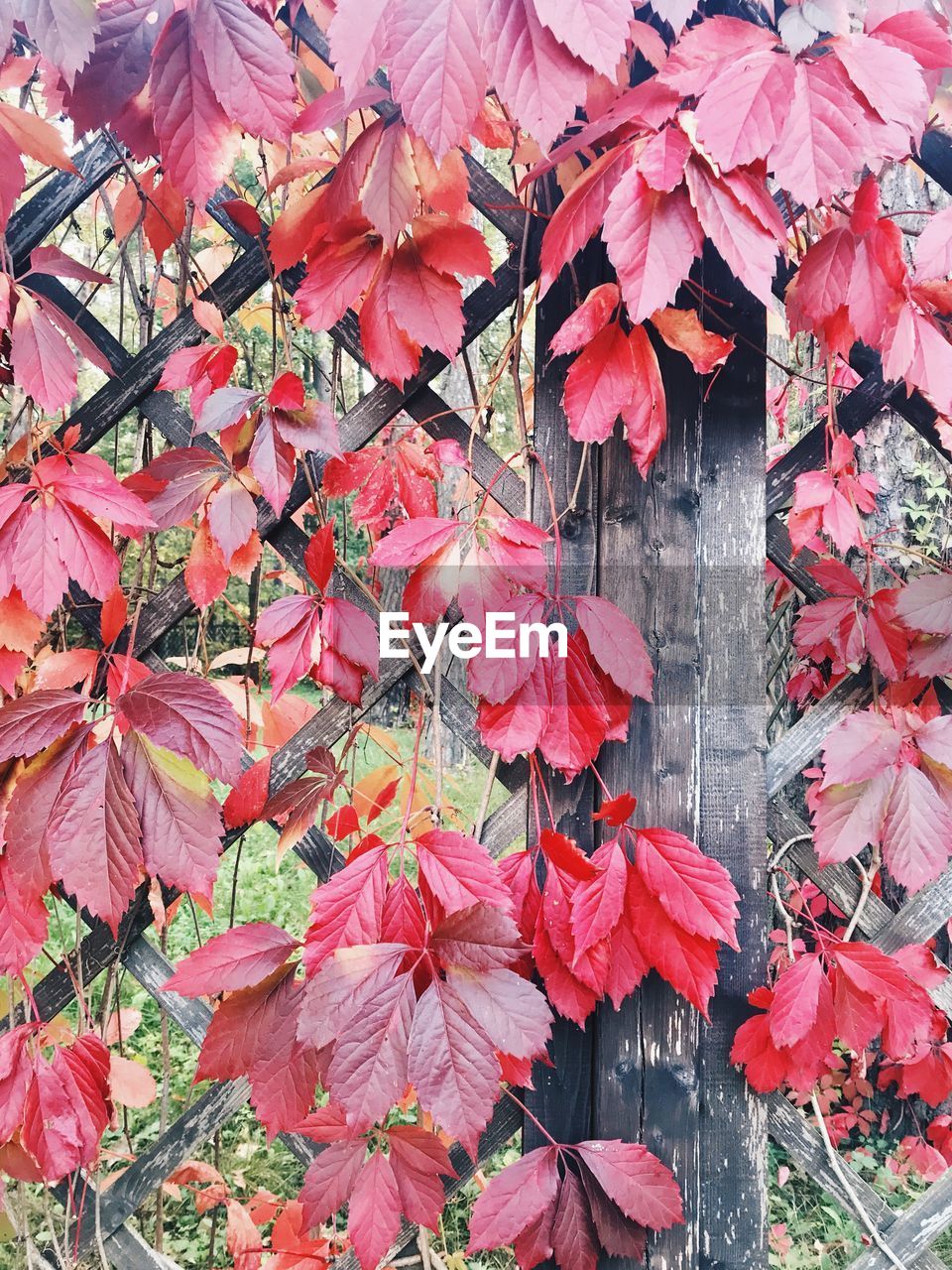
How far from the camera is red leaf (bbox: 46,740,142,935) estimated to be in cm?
90

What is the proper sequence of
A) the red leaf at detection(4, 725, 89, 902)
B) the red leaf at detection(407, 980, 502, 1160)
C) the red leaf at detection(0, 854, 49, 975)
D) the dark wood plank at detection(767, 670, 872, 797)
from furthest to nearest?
the dark wood plank at detection(767, 670, 872, 797) < the red leaf at detection(0, 854, 49, 975) < the red leaf at detection(4, 725, 89, 902) < the red leaf at detection(407, 980, 502, 1160)

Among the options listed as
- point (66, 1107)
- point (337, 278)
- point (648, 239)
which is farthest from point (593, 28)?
point (66, 1107)

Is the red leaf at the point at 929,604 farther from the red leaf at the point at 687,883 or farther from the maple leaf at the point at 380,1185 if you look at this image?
the maple leaf at the point at 380,1185

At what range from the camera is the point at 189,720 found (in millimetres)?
918

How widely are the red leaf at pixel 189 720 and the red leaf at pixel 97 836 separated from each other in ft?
0.19

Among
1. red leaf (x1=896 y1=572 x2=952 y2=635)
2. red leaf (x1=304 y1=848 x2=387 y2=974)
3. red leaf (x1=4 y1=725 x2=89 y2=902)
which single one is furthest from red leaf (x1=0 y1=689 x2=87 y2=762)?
red leaf (x1=896 y1=572 x2=952 y2=635)

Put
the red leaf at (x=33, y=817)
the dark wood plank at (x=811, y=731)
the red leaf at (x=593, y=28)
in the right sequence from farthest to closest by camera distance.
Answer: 1. the dark wood plank at (x=811, y=731)
2. the red leaf at (x=33, y=817)
3. the red leaf at (x=593, y=28)

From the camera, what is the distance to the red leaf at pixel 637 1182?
3.33ft

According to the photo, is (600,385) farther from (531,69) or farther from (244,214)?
(244,214)

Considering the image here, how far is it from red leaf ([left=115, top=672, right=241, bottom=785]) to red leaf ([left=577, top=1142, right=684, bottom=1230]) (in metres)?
0.63

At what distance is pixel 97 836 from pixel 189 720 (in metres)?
0.15

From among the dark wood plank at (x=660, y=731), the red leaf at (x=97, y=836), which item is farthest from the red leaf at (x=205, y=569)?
the dark wood plank at (x=660, y=731)

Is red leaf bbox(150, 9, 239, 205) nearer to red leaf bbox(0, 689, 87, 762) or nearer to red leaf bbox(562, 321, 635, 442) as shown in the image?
red leaf bbox(562, 321, 635, 442)

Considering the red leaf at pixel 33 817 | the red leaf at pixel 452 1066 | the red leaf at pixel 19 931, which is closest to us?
the red leaf at pixel 452 1066
